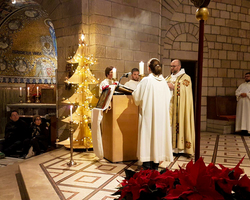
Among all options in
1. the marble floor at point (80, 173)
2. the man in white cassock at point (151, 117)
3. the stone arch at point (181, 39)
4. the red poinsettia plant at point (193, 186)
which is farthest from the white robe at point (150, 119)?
the stone arch at point (181, 39)

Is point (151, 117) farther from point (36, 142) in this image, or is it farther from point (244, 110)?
point (244, 110)

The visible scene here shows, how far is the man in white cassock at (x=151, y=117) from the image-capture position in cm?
337

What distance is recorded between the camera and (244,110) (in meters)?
7.53

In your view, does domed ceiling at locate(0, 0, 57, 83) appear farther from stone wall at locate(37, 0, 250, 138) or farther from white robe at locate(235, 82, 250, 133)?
white robe at locate(235, 82, 250, 133)

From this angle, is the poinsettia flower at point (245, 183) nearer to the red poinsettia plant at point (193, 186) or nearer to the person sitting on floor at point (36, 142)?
the red poinsettia plant at point (193, 186)

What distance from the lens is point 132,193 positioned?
2.73ft

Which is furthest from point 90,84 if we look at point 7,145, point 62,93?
point 7,145

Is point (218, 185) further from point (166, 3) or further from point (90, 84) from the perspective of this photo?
point (166, 3)

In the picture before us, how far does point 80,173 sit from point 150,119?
126 cm

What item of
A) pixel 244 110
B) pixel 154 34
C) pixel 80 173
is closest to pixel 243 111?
pixel 244 110

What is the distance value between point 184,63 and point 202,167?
792 cm

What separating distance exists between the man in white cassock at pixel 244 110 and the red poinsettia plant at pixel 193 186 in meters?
7.26

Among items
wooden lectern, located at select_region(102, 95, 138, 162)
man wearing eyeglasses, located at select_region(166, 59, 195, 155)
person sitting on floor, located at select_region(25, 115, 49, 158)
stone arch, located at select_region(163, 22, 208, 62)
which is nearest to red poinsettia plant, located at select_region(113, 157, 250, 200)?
wooden lectern, located at select_region(102, 95, 138, 162)

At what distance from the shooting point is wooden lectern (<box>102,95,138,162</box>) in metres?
3.94
